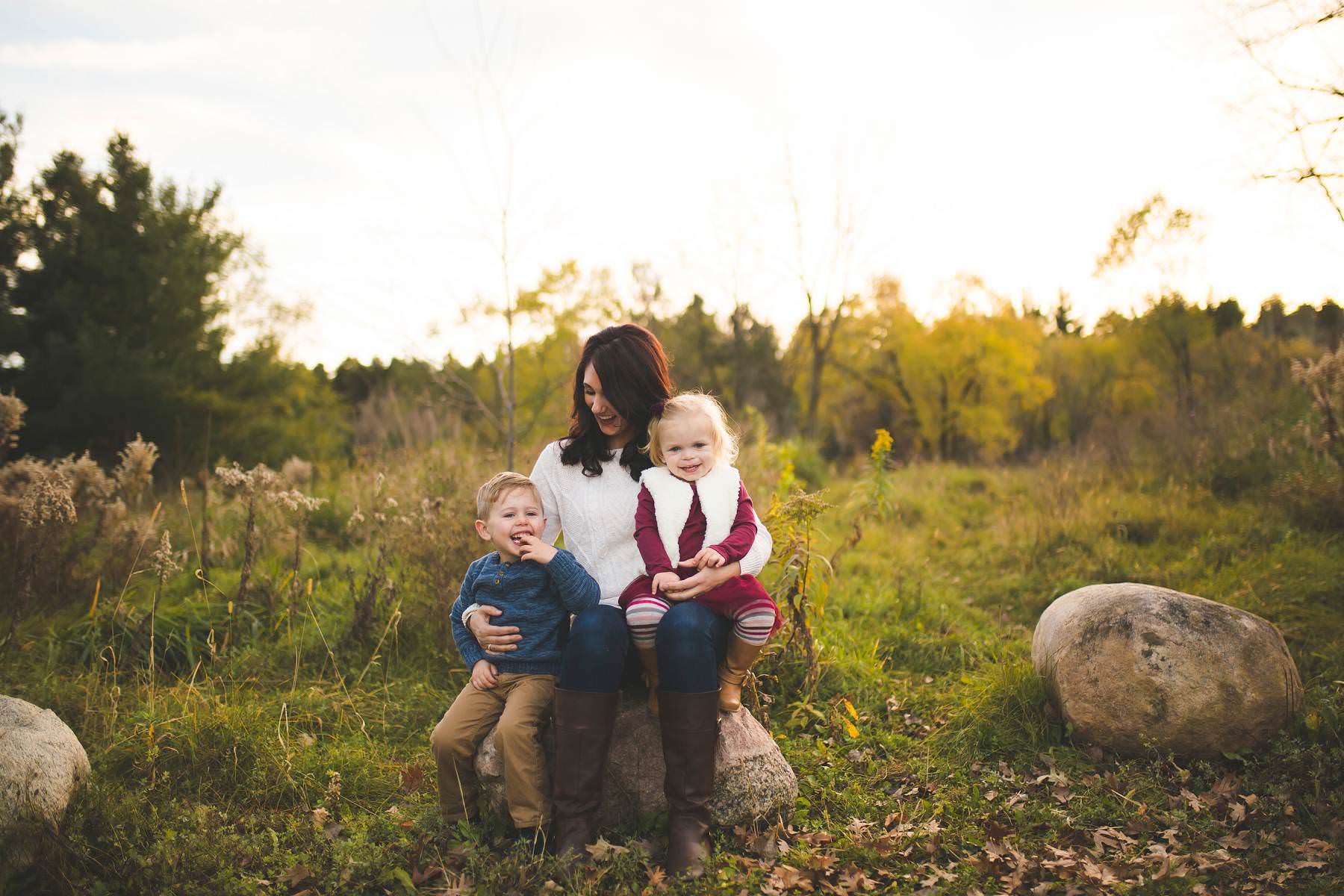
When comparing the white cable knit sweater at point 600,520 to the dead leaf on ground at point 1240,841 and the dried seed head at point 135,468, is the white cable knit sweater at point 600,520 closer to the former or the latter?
the dead leaf on ground at point 1240,841

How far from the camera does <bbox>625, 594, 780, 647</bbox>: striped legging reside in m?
2.90

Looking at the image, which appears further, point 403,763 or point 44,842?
point 403,763

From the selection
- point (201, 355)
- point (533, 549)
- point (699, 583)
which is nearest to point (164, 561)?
point (533, 549)

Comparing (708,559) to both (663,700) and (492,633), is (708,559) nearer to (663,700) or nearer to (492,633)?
(663,700)

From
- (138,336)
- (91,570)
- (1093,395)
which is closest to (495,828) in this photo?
(91,570)

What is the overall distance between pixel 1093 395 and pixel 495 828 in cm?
3401

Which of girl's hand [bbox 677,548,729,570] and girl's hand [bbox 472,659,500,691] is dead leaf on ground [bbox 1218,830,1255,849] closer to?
girl's hand [bbox 677,548,729,570]

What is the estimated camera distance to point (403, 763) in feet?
12.3

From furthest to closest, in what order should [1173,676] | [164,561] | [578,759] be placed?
[164,561] < [1173,676] < [578,759]

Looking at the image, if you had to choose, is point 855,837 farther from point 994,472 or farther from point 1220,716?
point 994,472

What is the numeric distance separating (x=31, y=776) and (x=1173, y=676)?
4.62 metres

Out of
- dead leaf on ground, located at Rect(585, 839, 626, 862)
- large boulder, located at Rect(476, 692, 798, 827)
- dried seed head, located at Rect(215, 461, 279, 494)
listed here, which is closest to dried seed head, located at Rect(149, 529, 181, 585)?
dried seed head, located at Rect(215, 461, 279, 494)

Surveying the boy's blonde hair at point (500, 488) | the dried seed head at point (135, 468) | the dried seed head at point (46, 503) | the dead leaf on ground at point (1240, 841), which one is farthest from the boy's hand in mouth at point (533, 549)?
the dried seed head at point (135, 468)

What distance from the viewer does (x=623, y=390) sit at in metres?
3.32
